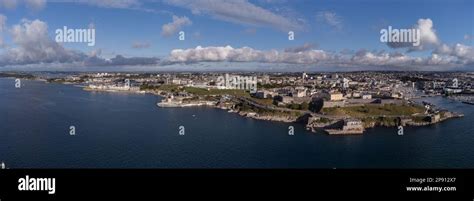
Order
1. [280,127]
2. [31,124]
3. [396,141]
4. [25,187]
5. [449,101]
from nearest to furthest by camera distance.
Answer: [25,187] → [396,141] → [31,124] → [280,127] → [449,101]

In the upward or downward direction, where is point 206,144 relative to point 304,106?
downward

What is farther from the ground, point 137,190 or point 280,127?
point 137,190

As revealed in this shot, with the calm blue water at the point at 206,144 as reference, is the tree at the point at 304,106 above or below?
above

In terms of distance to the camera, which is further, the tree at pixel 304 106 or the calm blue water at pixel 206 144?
the tree at pixel 304 106

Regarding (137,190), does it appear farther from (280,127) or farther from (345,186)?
(280,127)

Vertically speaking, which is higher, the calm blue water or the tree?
the tree

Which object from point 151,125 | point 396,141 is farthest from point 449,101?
point 151,125

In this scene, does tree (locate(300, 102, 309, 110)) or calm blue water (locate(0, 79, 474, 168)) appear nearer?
calm blue water (locate(0, 79, 474, 168))

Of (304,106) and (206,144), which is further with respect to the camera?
(304,106)
